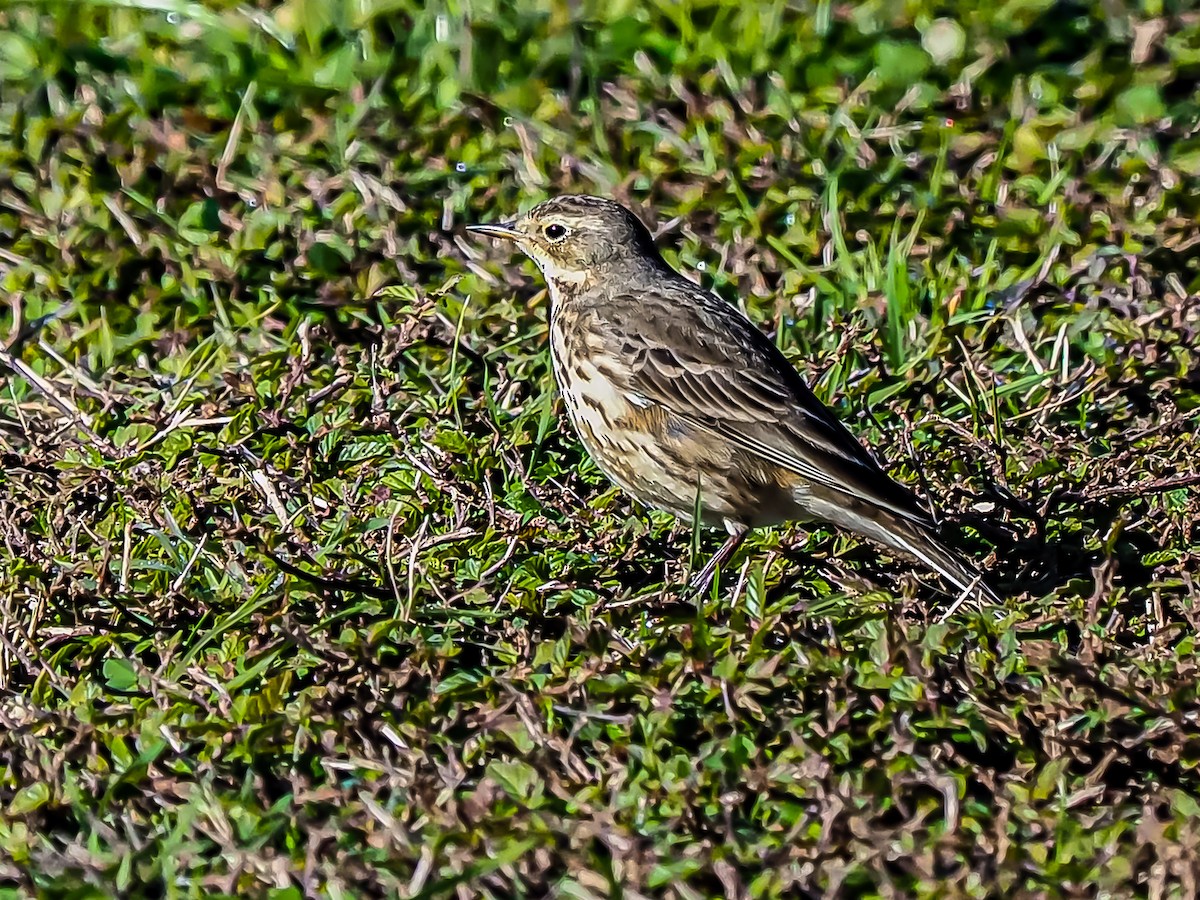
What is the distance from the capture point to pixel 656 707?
16.0ft

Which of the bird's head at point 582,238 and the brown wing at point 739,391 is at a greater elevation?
the bird's head at point 582,238

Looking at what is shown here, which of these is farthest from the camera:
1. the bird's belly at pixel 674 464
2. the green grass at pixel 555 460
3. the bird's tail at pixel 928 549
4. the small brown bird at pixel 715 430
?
the bird's belly at pixel 674 464

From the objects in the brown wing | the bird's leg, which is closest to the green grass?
the bird's leg

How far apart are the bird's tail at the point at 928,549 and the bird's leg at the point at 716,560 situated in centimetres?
40

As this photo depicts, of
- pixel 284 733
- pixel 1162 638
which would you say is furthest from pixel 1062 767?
pixel 284 733

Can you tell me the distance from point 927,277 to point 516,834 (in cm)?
358

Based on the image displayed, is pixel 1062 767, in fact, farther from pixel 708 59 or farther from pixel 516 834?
pixel 708 59

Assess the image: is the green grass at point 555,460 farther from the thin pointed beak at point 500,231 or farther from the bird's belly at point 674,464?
the thin pointed beak at point 500,231

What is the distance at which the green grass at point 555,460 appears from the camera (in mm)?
4582

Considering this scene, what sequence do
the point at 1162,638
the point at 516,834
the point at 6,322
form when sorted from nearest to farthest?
1. the point at 516,834
2. the point at 1162,638
3. the point at 6,322

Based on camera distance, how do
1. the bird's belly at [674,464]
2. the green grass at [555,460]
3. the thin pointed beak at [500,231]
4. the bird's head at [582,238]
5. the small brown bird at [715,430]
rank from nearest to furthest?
the green grass at [555,460]
the small brown bird at [715,430]
the bird's belly at [674,464]
the bird's head at [582,238]
the thin pointed beak at [500,231]

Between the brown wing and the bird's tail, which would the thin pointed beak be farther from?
the bird's tail

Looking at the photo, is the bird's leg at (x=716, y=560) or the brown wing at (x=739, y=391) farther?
the brown wing at (x=739, y=391)

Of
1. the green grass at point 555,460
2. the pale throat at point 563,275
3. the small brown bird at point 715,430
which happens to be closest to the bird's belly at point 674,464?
the small brown bird at point 715,430
